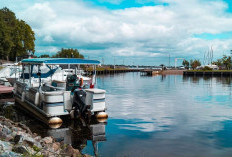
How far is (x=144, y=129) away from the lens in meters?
12.4

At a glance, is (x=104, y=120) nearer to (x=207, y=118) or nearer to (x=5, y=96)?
(x=207, y=118)

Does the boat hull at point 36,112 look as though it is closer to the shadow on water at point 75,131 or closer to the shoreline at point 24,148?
the shadow on water at point 75,131

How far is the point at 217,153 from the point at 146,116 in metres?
6.64

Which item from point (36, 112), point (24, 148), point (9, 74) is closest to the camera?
point (24, 148)

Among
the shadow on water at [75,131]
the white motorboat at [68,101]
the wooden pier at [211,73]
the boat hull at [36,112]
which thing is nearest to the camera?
the shadow on water at [75,131]

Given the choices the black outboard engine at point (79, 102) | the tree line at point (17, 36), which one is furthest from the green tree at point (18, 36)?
the black outboard engine at point (79, 102)

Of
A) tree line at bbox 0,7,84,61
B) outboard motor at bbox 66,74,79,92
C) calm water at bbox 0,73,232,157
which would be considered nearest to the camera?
calm water at bbox 0,73,232,157

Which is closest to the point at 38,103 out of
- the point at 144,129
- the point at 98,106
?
the point at 98,106

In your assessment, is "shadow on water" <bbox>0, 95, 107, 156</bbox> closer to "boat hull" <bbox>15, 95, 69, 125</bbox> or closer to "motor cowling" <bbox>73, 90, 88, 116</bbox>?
"boat hull" <bbox>15, 95, 69, 125</bbox>

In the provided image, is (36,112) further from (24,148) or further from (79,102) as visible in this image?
(24,148)

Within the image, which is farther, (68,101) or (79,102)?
(68,101)

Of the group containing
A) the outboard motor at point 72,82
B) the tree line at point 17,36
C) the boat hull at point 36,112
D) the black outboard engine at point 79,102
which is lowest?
the boat hull at point 36,112

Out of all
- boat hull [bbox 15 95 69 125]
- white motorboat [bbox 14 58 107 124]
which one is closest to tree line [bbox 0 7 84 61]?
boat hull [bbox 15 95 69 125]

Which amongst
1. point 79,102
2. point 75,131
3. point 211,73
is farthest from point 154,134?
point 211,73
